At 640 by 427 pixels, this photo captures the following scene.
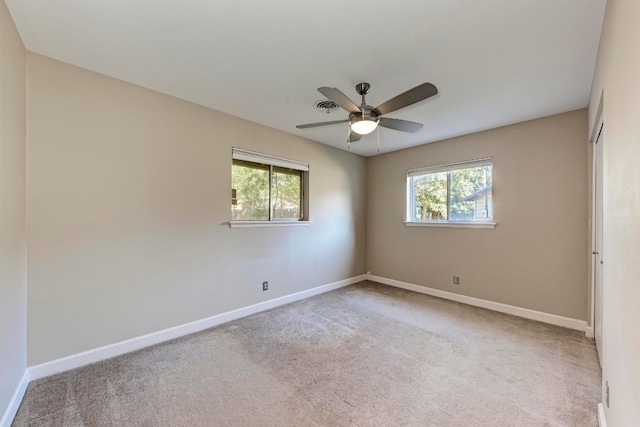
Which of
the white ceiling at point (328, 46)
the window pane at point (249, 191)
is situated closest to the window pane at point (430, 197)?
the white ceiling at point (328, 46)

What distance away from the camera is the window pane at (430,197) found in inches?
161

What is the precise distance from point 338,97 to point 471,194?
281 centimetres

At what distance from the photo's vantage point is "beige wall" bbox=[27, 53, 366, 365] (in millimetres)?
2051

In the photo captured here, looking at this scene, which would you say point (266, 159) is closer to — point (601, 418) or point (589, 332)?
point (601, 418)

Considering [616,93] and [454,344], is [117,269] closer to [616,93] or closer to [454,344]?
[454,344]

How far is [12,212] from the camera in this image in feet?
5.48

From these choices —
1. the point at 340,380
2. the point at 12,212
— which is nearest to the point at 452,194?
the point at 340,380

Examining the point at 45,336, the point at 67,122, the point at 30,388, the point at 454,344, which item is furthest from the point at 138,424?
the point at 454,344

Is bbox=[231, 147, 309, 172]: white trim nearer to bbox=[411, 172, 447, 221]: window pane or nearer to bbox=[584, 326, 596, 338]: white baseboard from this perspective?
bbox=[411, 172, 447, 221]: window pane

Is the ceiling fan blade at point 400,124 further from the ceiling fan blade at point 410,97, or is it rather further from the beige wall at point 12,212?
the beige wall at point 12,212

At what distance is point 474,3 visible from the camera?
1.49 meters

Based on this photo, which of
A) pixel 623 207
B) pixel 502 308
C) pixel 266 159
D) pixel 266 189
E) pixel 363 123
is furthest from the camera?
pixel 266 189

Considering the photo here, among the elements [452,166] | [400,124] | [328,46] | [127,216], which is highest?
[328,46]

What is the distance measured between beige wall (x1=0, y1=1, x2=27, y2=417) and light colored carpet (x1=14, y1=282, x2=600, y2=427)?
0.35 meters
